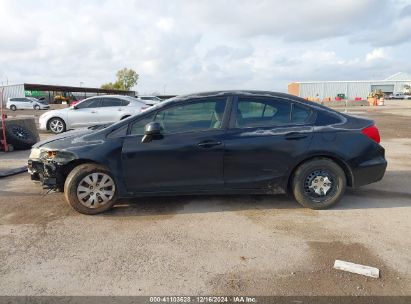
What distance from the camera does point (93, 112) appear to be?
518 inches

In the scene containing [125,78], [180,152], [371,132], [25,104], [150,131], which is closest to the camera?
[150,131]

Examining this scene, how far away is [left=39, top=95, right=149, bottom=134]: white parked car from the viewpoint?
1309 centimetres

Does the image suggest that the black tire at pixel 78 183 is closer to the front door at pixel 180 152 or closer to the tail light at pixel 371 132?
the front door at pixel 180 152

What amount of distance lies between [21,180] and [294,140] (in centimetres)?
499

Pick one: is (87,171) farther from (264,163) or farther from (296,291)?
(296,291)

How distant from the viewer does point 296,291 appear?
3.02m

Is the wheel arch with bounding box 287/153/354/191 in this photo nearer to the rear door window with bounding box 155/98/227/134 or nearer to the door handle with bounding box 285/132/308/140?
the door handle with bounding box 285/132/308/140

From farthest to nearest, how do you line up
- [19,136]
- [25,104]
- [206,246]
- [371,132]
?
[25,104], [19,136], [371,132], [206,246]

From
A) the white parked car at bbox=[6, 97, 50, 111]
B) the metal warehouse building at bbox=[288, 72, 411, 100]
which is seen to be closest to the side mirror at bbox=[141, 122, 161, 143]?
the white parked car at bbox=[6, 97, 50, 111]

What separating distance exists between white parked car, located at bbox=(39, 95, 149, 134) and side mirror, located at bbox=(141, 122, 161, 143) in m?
8.66

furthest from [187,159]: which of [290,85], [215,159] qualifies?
[290,85]

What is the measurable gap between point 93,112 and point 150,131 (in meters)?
9.36

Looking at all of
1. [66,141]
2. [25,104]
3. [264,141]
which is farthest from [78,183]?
[25,104]

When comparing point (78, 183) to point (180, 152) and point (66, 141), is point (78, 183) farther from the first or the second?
point (180, 152)
